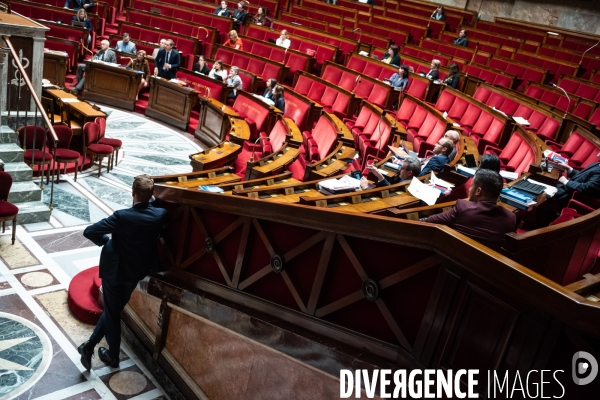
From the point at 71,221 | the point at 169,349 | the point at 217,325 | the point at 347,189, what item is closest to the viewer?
the point at 217,325

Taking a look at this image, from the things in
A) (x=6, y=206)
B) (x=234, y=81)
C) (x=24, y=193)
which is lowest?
(x=24, y=193)

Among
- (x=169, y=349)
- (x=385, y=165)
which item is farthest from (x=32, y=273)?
(x=385, y=165)

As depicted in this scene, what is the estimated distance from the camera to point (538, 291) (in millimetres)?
1411

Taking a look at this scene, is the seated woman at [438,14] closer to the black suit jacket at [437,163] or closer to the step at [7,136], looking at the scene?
the black suit jacket at [437,163]

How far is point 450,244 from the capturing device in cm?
163

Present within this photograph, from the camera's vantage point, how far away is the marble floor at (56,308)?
2.71 m

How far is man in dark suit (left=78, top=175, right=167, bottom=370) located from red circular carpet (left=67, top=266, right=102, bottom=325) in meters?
0.39

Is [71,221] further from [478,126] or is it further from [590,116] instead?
[590,116]

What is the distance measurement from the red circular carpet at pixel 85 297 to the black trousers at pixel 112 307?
15.8 inches

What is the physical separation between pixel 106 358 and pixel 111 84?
5756mm

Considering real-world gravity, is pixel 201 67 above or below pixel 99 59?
above

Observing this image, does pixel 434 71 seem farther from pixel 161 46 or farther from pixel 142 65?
pixel 142 65

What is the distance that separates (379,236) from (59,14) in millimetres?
8577

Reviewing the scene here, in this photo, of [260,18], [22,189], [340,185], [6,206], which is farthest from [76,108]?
[260,18]
